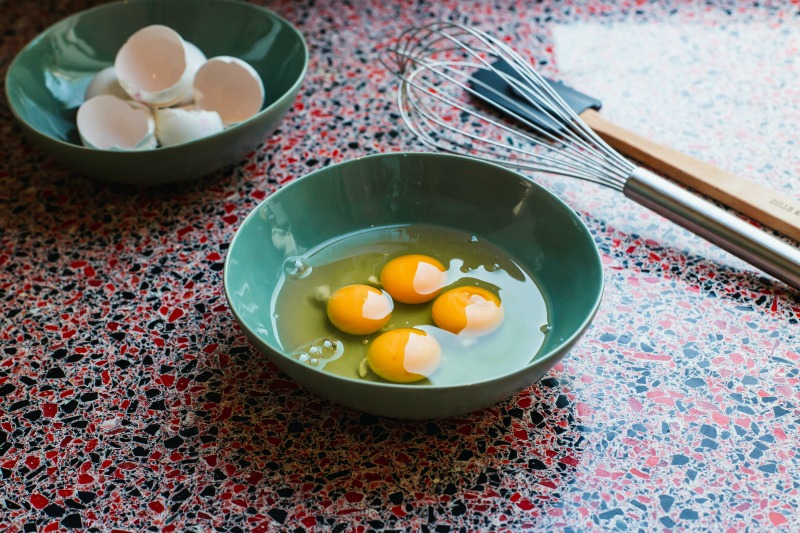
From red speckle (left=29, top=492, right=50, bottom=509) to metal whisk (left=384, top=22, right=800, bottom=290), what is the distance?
0.55 m

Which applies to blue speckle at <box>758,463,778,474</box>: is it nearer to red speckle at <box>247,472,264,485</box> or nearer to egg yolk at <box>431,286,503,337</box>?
egg yolk at <box>431,286,503,337</box>

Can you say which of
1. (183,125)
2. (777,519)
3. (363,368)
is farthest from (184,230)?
(777,519)

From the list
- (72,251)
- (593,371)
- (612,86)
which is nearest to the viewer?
(593,371)

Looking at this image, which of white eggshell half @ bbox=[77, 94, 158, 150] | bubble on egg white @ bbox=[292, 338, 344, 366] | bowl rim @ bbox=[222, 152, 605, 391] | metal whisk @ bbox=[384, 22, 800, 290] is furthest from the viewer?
white eggshell half @ bbox=[77, 94, 158, 150]

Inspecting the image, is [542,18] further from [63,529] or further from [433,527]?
[63,529]

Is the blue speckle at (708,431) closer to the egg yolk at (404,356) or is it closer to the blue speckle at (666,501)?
the blue speckle at (666,501)

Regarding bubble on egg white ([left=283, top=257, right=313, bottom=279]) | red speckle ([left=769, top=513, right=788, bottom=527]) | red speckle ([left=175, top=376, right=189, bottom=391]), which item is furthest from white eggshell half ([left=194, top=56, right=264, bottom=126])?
red speckle ([left=769, top=513, right=788, bottom=527])

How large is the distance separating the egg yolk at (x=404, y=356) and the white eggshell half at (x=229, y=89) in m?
0.40

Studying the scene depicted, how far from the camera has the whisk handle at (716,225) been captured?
0.75m

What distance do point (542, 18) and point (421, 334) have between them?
26.9 inches

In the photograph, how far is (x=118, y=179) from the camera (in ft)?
2.84

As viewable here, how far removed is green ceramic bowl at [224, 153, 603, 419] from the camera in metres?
0.61

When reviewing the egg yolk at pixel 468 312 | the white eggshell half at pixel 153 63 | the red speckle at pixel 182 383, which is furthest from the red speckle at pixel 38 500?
the white eggshell half at pixel 153 63

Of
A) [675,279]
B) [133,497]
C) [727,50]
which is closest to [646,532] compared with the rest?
[675,279]
